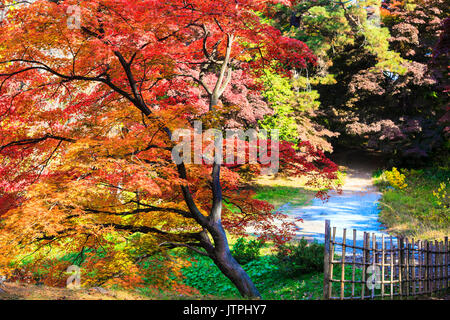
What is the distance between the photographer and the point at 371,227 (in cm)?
1095

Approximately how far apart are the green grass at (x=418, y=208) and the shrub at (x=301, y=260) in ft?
7.80

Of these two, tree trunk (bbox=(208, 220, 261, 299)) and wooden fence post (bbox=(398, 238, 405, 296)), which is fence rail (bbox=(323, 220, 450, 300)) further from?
tree trunk (bbox=(208, 220, 261, 299))

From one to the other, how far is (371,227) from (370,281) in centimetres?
674

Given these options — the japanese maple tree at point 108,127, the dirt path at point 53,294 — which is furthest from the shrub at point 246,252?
the dirt path at point 53,294

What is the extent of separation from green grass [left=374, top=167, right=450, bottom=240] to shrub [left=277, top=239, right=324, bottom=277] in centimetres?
238

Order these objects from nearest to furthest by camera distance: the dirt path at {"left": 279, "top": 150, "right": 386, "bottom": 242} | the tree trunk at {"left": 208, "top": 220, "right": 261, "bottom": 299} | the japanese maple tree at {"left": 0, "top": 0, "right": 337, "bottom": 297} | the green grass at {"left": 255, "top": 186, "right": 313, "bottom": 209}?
the japanese maple tree at {"left": 0, "top": 0, "right": 337, "bottom": 297}, the tree trunk at {"left": 208, "top": 220, "right": 261, "bottom": 299}, the dirt path at {"left": 279, "top": 150, "right": 386, "bottom": 242}, the green grass at {"left": 255, "top": 186, "right": 313, "bottom": 209}

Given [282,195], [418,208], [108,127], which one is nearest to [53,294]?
[108,127]

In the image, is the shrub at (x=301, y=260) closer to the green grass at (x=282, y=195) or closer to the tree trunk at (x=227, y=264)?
the tree trunk at (x=227, y=264)

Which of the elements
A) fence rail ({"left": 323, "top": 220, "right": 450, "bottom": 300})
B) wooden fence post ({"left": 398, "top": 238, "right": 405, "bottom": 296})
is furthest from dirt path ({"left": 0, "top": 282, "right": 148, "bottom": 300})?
wooden fence post ({"left": 398, "top": 238, "right": 405, "bottom": 296})

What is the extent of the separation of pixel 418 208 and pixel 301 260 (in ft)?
17.5

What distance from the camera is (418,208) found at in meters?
11.3

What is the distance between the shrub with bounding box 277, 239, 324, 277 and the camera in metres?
7.76

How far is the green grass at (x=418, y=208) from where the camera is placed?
905cm

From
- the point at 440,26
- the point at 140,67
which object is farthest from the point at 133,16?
the point at 440,26
